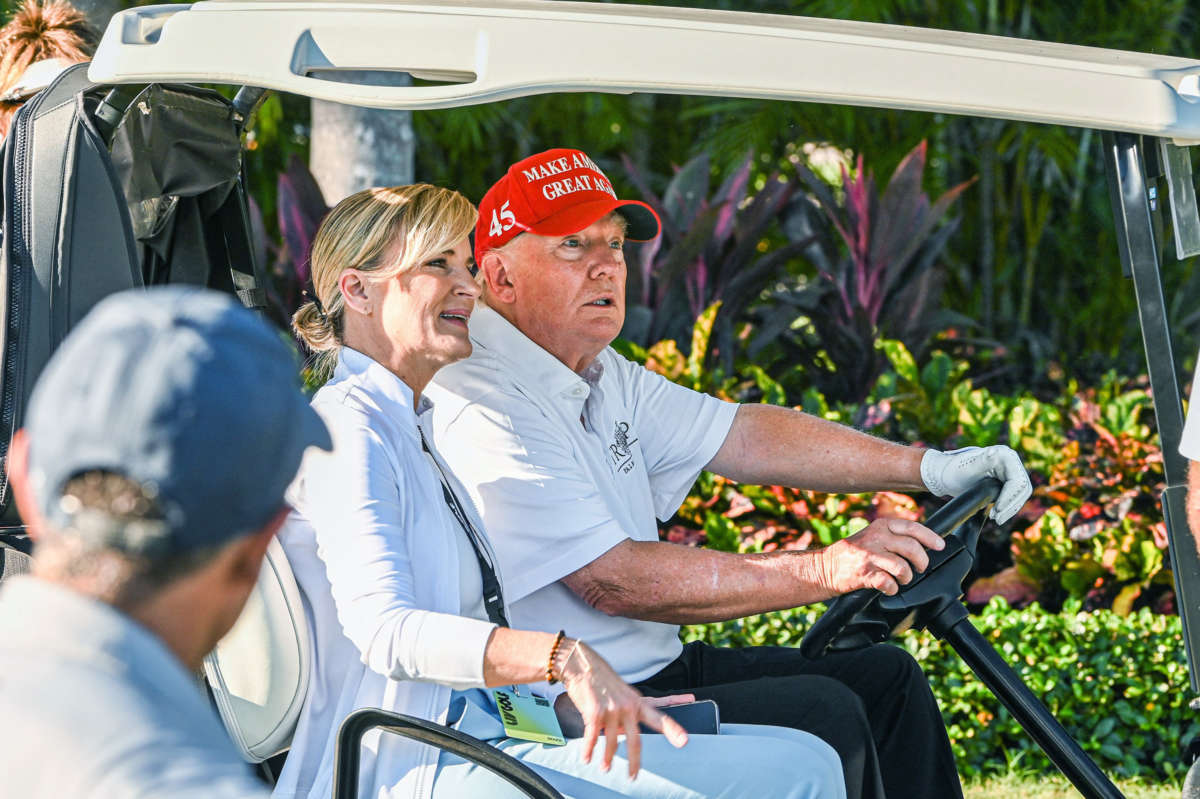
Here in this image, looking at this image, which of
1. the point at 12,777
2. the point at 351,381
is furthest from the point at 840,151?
the point at 12,777

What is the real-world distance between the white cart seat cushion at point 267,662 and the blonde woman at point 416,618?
0.05 meters

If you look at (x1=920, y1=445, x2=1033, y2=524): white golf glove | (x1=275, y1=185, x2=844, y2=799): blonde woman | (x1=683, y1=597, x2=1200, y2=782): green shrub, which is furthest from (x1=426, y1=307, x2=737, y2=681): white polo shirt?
(x1=683, y1=597, x2=1200, y2=782): green shrub

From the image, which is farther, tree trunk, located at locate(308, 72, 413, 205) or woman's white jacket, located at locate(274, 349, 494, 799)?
tree trunk, located at locate(308, 72, 413, 205)

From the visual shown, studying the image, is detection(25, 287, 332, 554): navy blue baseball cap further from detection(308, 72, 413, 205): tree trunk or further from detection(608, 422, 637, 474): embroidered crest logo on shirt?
Answer: detection(308, 72, 413, 205): tree trunk

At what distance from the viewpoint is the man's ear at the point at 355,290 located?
2340mm

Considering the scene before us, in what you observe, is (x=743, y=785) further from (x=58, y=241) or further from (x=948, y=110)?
(x=58, y=241)

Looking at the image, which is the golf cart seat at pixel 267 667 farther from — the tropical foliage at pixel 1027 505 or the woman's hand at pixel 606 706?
the tropical foliage at pixel 1027 505

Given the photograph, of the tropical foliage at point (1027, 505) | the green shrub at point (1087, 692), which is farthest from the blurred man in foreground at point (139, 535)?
Answer: the tropical foliage at point (1027, 505)

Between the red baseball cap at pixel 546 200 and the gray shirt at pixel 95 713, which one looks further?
the red baseball cap at pixel 546 200

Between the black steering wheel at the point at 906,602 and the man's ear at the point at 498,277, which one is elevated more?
the man's ear at the point at 498,277

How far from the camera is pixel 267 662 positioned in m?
1.98

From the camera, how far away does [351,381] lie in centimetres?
219

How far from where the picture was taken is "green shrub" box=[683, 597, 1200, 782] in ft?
13.0

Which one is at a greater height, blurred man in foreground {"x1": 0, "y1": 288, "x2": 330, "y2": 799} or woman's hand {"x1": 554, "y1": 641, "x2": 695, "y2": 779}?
blurred man in foreground {"x1": 0, "y1": 288, "x2": 330, "y2": 799}
